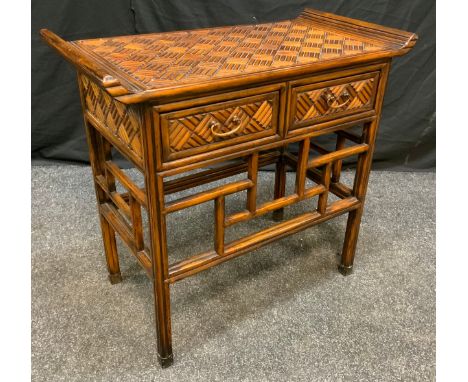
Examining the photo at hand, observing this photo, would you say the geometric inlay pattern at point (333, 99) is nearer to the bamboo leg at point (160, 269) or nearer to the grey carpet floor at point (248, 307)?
the bamboo leg at point (160, 269)

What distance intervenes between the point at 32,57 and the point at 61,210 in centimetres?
84

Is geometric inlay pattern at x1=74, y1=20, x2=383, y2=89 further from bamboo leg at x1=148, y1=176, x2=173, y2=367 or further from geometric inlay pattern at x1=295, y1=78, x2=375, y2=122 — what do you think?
bamboo leg at x1=148, y1=176, x2=173, y2=367

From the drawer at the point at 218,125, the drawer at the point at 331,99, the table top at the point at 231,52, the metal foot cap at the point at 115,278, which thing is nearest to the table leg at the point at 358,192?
the drawer at the point at 331,99

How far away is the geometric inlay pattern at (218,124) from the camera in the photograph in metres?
1.26

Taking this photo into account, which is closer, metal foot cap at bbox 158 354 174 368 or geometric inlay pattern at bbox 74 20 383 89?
geometric inlay pattern at bbox 74 20 383 89

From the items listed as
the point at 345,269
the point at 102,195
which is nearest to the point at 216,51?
the point at 102,195

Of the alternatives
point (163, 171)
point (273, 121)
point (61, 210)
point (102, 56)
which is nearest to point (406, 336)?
point (273, 121)

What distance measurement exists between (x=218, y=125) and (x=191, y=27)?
Answer: 1.36m

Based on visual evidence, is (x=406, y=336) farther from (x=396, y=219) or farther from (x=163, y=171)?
(x=163, y=171)

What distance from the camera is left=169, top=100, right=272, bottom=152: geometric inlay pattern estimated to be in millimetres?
1257

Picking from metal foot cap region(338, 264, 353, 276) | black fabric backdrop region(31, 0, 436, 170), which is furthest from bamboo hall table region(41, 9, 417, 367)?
black fabric backdrop region(31, 0, 436, 170)

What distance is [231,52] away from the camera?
150cm

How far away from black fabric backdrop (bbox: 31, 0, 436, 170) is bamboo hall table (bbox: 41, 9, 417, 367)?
0.69m

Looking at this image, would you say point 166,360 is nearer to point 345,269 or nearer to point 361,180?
point 345,269
